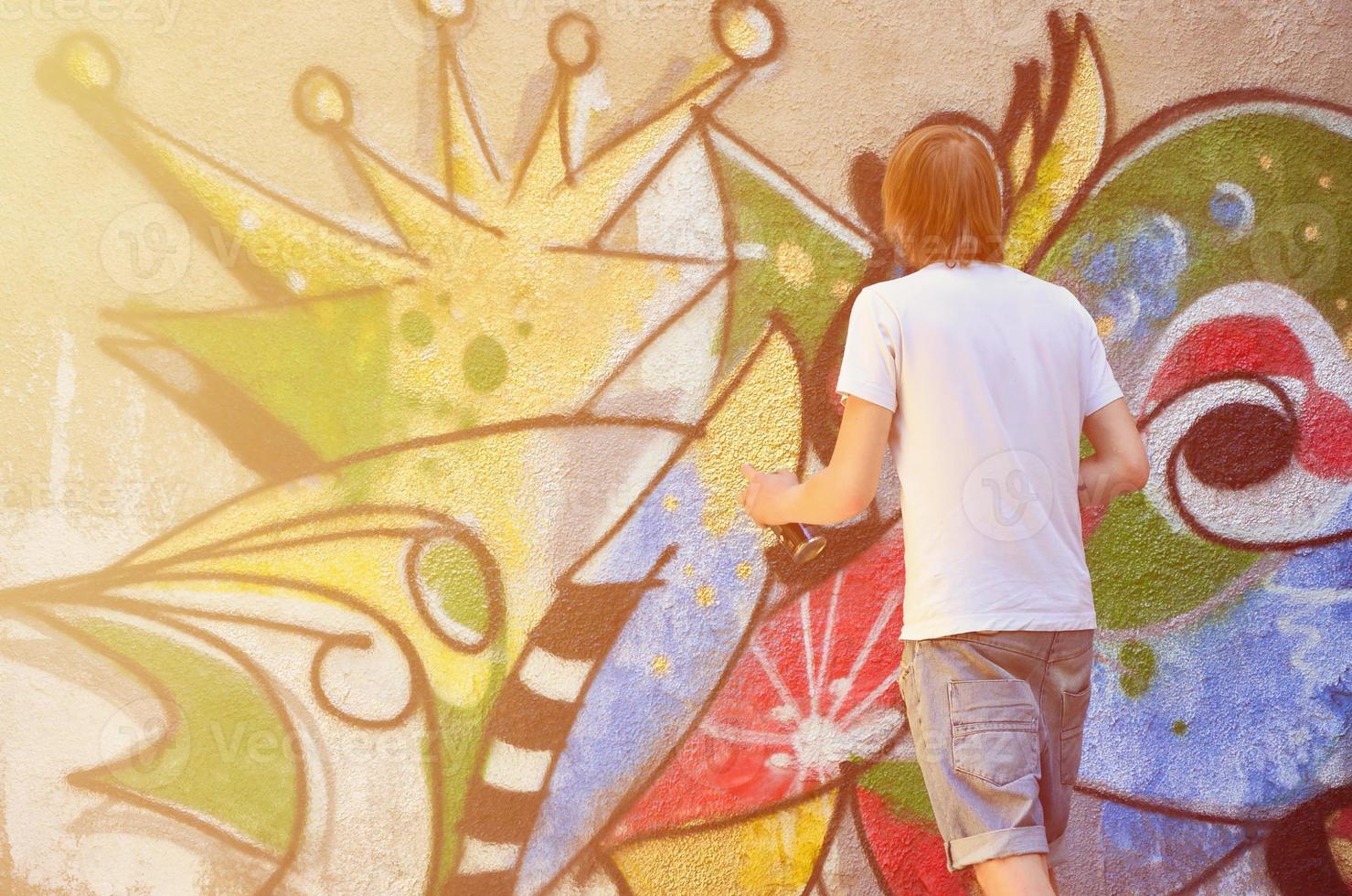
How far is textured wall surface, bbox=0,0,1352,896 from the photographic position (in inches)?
94.7

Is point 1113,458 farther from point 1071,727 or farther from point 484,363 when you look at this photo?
point 484,363

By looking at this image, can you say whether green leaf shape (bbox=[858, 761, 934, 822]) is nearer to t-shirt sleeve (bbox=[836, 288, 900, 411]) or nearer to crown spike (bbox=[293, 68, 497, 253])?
t-shirt sleeve (bbox=[836, 288, 900, 411])

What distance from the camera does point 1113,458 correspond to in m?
1.86

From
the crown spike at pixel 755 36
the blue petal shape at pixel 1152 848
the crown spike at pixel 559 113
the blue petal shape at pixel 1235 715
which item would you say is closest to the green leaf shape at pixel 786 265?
the crown spike at pixel 755 36

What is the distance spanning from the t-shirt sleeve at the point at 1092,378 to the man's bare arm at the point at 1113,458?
2 cm

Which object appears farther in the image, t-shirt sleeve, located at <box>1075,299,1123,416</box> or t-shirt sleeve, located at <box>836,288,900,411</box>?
t-shirt sleeve, located at <box>1075,299,1123,416</box>

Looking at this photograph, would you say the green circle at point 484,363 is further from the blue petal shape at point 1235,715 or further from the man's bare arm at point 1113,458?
the blue petal shape at point 1235,715

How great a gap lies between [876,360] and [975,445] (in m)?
0.23

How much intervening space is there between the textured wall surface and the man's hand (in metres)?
0.45

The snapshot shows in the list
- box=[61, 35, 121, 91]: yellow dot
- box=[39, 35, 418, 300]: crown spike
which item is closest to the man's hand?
box=[39, 35, 418, 300]: crown spike

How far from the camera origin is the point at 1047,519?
174cm

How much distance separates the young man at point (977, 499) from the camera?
167 centimetres

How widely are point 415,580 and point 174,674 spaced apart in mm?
638

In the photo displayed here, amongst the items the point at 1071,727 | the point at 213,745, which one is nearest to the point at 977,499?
the point at 1071,727
